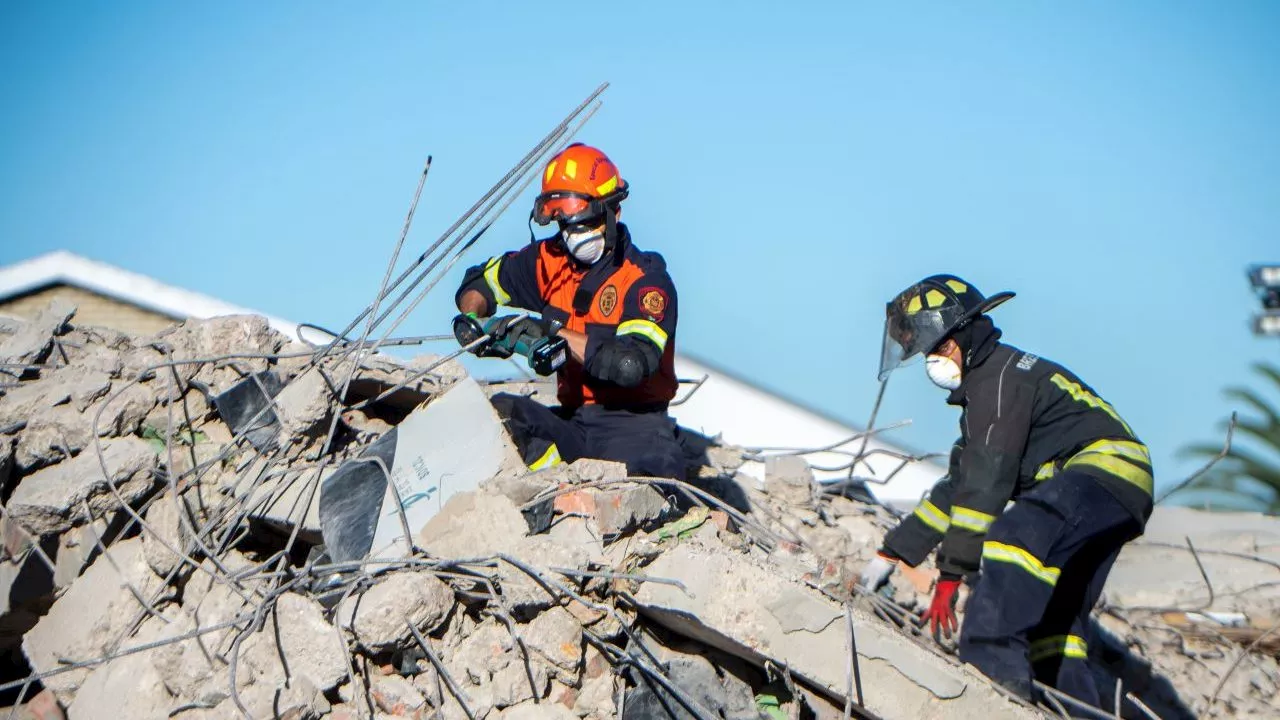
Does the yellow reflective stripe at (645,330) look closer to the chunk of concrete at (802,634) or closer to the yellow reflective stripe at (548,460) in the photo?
the yellow reflective stripe at (548,460)

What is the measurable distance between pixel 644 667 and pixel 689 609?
289mm

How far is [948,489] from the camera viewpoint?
5.31m

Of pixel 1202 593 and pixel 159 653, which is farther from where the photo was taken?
pixel 1202 593

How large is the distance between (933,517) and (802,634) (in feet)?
4.92

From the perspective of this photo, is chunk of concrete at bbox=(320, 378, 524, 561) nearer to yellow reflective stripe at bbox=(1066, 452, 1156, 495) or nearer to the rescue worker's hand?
the rescue worker's hand

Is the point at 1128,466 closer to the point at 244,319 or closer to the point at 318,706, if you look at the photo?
the point at 318,706

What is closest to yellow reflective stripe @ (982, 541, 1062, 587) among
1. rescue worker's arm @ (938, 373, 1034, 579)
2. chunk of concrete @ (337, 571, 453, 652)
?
rescue worker's arm @ (938, 373, 1034, 579)

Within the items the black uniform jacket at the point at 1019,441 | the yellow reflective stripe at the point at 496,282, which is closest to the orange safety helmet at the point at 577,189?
the yellow reflective stripe at the point at 496,282

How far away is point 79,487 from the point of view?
179 inches

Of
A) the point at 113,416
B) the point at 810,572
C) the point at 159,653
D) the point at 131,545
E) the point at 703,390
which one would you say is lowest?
the point at 159,653

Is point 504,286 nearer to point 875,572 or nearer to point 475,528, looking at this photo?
point 475,528

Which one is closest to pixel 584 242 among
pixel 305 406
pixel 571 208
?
pixel 571 208

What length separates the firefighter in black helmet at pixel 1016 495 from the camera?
15.2 feet

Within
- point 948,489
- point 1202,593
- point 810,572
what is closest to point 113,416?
point 810,572
